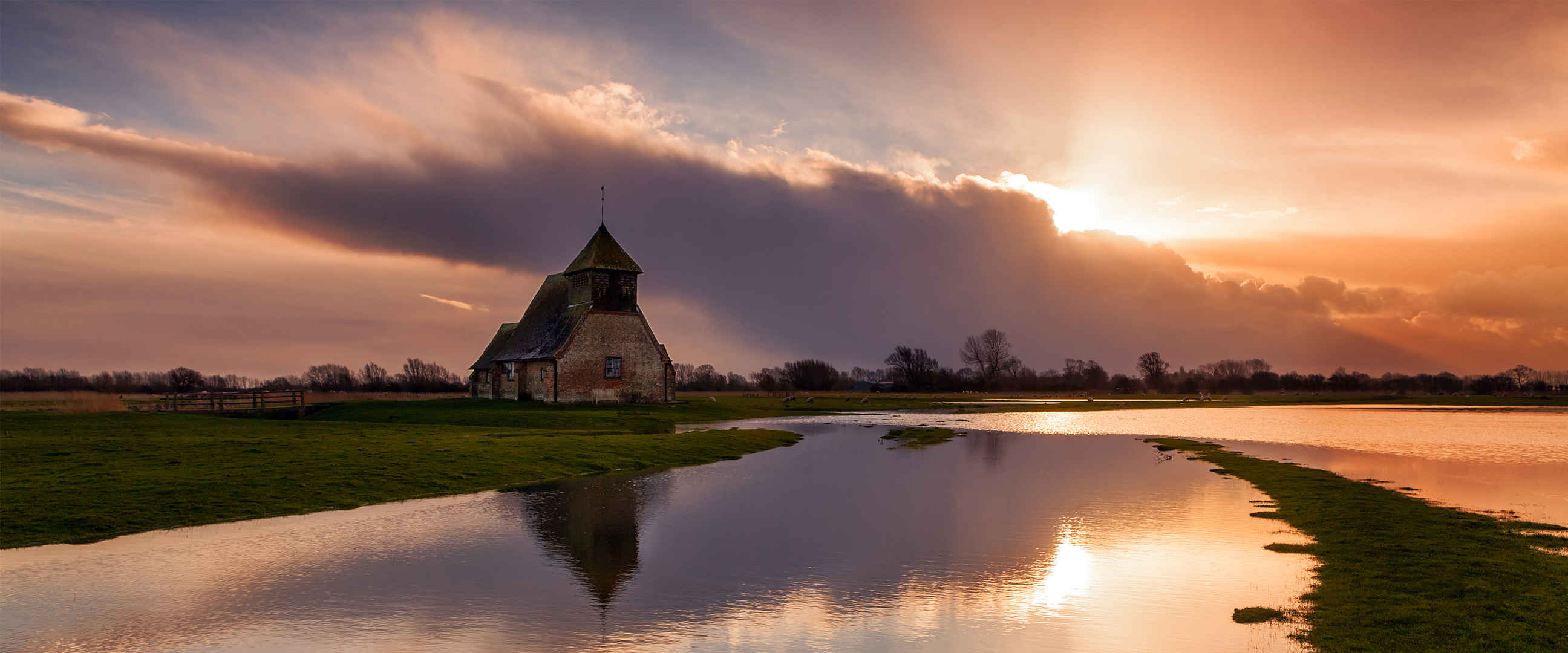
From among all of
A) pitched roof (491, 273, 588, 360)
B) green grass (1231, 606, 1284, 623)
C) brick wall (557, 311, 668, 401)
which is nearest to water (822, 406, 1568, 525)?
green grass (1231, 606, 1284, 623)

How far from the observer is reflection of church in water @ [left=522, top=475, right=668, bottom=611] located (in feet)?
60.3

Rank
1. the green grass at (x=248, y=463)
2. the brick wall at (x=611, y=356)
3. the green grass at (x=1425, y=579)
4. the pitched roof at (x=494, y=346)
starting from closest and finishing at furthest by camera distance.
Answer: the green grass at (x=1425, y=579)
the green grass at (x=248, y=463)
the brick wall at (x=611, y=356)
the pitched roof at (x=494, y=346)

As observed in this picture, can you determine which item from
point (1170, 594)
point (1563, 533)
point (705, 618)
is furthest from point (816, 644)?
point (1563, 533)

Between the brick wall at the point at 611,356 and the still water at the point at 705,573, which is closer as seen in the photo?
the still water at the point at 705,573

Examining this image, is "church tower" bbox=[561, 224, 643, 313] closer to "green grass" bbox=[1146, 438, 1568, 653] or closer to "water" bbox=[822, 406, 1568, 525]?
"water" bbox=[822, 406, 1568, 525]

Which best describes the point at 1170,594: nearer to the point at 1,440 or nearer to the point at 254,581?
the point at 254,581

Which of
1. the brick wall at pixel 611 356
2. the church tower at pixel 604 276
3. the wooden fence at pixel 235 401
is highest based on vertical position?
the church tower at pixel 604 276

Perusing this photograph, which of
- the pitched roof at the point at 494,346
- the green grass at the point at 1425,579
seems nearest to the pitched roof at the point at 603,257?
the pitched roof at the point at 494,346

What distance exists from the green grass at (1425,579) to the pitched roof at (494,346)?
81493mm

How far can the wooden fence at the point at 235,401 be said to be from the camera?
6278 cm

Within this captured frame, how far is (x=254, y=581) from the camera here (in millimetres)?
17344

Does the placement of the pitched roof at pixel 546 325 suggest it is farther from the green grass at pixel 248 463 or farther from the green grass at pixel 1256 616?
the green grass at pixel 1256 616

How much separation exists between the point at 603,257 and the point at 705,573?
6318 cm

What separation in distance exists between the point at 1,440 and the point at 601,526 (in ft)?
98.8
